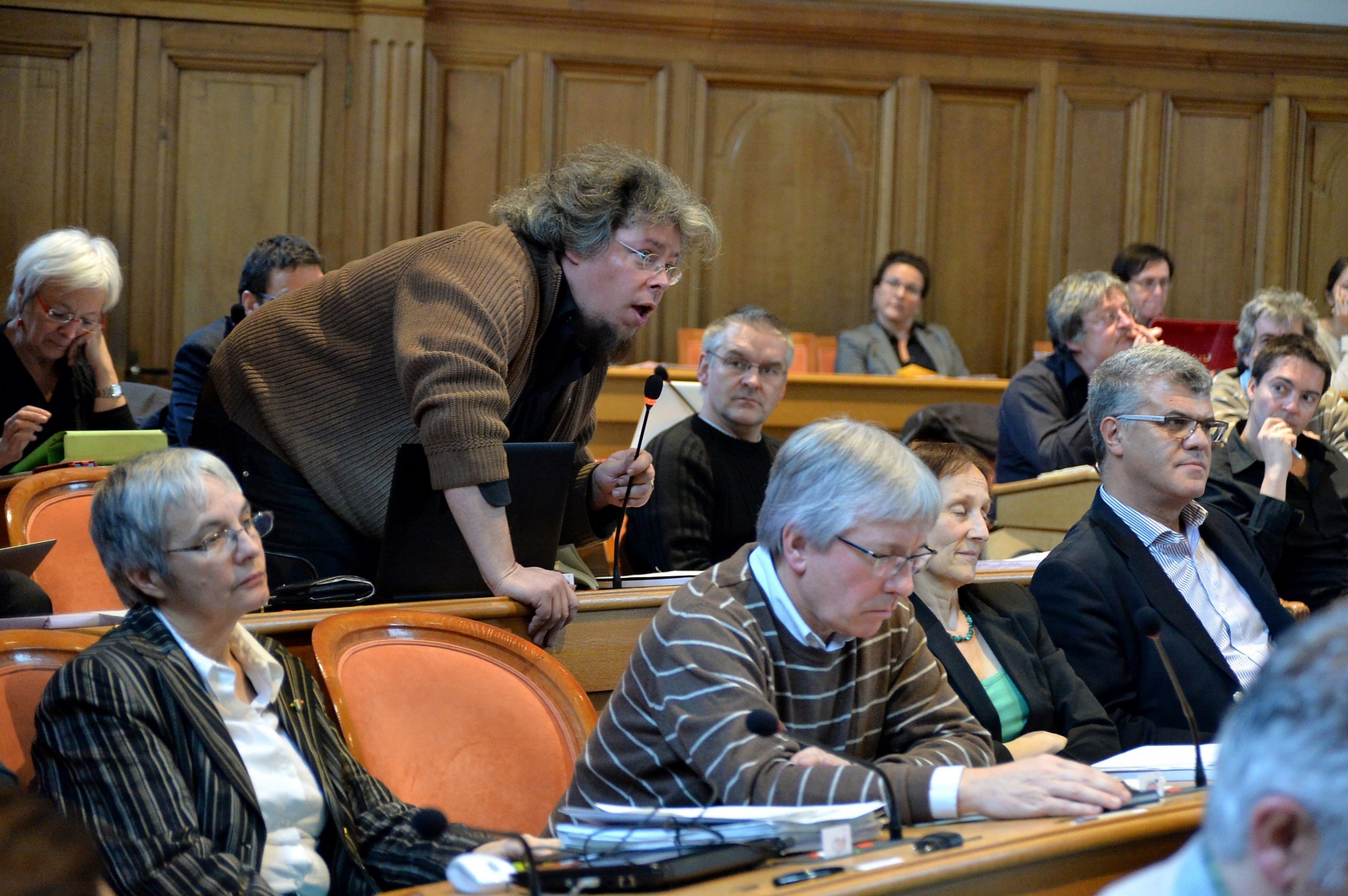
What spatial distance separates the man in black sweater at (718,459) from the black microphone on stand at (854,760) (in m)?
1.79

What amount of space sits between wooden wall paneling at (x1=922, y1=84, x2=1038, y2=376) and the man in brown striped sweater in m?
5.10

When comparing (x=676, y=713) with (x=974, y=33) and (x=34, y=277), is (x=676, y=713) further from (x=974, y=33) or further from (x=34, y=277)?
(x=974, y=33)

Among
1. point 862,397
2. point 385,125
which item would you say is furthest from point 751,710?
point 385,125

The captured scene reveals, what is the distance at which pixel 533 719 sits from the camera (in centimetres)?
206

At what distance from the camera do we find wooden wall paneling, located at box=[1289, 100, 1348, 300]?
22.3ft

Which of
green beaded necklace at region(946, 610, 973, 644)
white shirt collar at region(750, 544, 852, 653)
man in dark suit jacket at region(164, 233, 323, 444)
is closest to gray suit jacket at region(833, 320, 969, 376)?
man in dark suit jacket at region(164, 233, 323, 444)

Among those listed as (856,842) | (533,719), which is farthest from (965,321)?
(856,842)

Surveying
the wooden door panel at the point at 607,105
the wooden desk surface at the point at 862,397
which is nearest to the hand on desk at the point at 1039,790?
the wooden desk surface at the point at 862,397

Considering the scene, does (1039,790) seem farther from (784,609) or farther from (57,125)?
(57,125)

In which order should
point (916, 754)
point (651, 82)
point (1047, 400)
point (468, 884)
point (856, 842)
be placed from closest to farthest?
1. point (468, 884)
2. point (856, 842)
3. point (916, 754)
4. point (1047, 400)
5. point (651, 82)

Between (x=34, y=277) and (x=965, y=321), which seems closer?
(x=34, y=277)

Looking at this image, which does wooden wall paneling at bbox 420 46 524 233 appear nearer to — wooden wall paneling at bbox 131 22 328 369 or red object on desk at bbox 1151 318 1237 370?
wooden wall paneling at bbox 131 22 328 369

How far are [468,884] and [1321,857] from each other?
29.1 inches

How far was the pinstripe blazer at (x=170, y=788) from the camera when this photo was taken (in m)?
1.49
